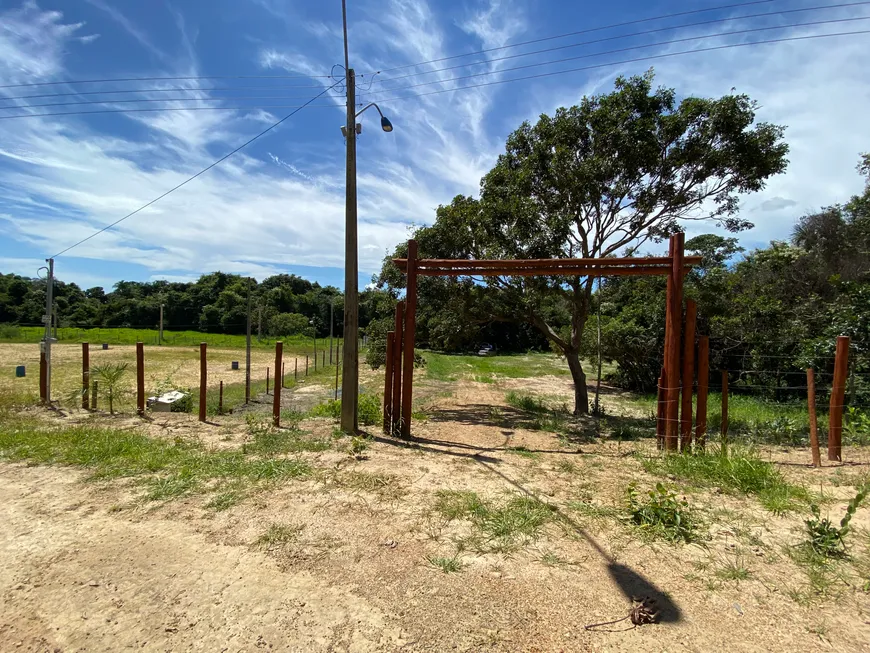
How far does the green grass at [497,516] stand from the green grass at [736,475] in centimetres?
197

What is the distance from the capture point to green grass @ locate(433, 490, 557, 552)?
11.3ft

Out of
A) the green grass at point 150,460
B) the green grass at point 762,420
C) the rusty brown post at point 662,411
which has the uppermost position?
the rusty brown post at point 662,411

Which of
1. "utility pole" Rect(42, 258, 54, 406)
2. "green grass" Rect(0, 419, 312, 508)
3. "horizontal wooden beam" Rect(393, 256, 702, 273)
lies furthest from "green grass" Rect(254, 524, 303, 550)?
"utility pole" Rect(42, 258, 54, 406)

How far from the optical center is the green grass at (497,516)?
3.44 metres

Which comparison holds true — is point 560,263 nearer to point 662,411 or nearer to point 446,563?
point 662,411

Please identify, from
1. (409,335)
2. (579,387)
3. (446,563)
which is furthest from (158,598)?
(579,387)

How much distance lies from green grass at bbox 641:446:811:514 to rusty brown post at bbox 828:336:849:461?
1389 mm

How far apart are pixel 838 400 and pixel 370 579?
6.17m

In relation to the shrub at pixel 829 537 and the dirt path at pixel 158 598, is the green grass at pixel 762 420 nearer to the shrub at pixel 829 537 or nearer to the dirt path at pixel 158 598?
the shrub at pixel 829 537

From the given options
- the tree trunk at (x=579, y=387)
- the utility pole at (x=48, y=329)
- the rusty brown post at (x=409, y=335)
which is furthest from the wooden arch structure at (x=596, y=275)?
the utility pole at (x=48, y=329)

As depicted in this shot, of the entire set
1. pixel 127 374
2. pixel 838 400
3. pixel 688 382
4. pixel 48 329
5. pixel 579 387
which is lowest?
pixel 127 374

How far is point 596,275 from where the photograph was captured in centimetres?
704

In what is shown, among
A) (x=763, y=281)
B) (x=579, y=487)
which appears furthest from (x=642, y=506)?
(x=763, y=281)

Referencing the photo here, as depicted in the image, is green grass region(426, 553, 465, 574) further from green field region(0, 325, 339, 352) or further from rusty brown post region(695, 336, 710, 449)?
green field region(0, 325, 339, 352)
